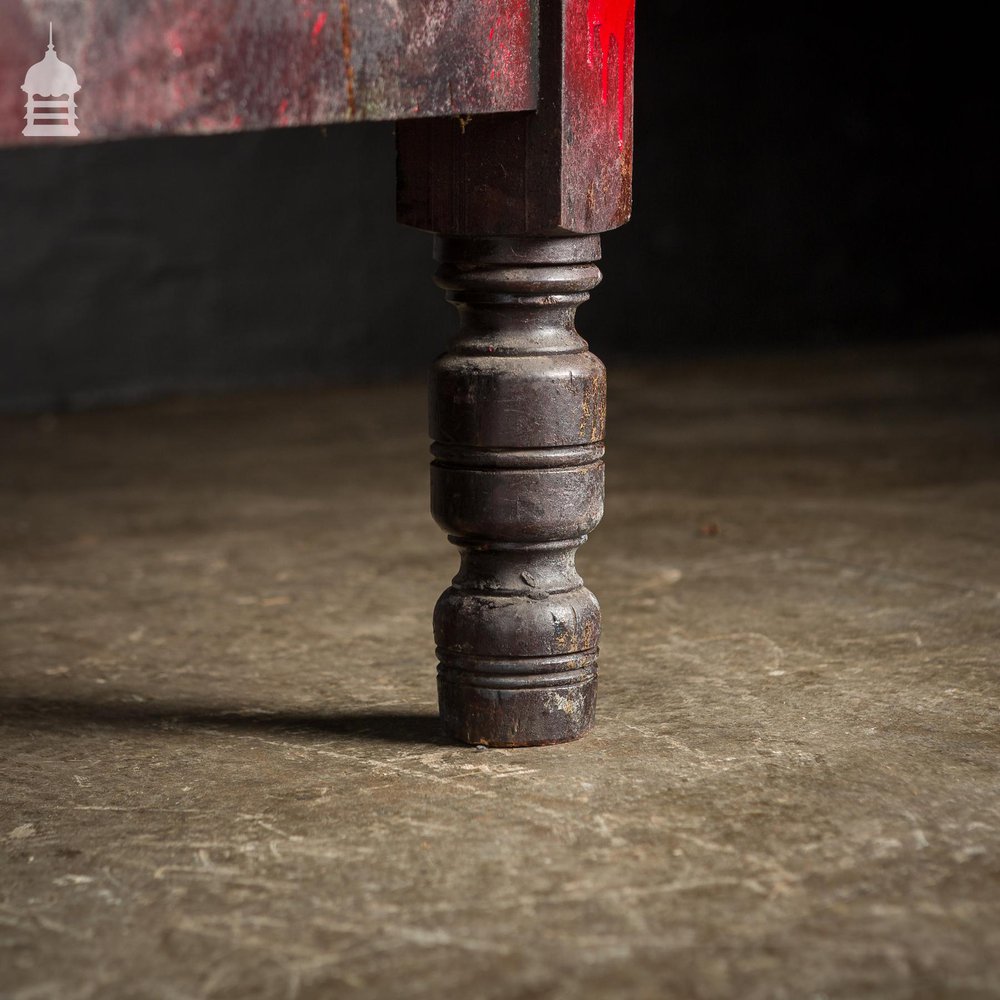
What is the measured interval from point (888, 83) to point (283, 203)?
3.13 metres

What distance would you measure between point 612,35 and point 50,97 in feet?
2.63

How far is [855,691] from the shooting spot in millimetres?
2529

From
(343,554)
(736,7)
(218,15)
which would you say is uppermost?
(736,7)

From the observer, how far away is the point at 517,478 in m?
2.19

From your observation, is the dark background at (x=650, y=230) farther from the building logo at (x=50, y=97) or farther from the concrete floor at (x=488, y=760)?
the building logo at (x=50, y=97)

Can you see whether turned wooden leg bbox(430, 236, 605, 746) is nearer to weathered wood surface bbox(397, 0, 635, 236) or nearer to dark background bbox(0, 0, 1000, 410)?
weathered wood surface bbox(397, 0, 635, 236)

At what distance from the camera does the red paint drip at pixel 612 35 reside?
213cm

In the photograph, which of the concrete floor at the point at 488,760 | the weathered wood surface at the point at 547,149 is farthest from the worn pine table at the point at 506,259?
the concrete floor at the point at 488,760

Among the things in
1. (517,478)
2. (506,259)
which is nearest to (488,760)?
(517,478)

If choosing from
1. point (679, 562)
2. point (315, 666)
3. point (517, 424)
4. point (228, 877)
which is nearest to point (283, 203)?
point (679, 562)

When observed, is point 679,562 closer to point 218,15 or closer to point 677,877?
point 677,877

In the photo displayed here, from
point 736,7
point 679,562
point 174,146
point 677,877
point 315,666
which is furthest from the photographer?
point 736,7

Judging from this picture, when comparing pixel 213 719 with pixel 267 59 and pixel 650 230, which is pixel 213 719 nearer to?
pixel 267 59

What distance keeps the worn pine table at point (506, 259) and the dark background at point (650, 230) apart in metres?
4.30
